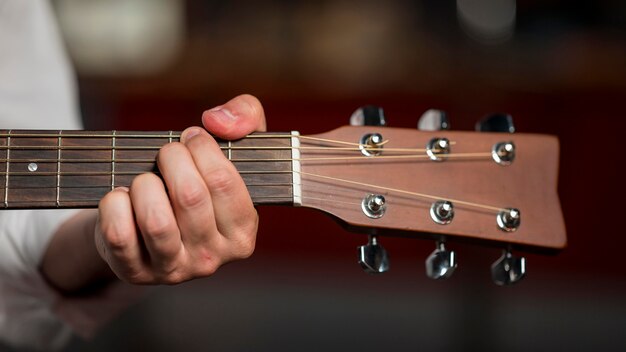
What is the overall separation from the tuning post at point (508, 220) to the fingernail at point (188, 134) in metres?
0.27

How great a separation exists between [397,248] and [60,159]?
1.49 meters

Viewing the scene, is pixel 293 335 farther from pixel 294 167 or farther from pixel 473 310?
pixel 294 167

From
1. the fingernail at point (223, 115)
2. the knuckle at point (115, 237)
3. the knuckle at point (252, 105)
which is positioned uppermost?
the knuckle at point (252, 105)

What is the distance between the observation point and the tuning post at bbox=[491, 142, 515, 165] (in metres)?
0.69

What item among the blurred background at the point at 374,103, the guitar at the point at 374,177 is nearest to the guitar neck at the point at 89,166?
the guitar at the point at 374,177

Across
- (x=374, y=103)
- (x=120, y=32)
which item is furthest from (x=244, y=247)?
(x=120, y=32)

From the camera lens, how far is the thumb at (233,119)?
62 centimetres

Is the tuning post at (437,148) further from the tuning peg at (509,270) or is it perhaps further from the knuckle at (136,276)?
the knuckle at (136,276)

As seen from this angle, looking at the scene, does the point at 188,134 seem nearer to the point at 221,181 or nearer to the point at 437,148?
the point at 221,181

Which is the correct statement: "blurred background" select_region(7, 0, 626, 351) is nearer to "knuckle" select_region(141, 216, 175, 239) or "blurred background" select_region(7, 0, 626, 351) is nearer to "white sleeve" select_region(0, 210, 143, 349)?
"white sleeve" select_region(0, 210, 143, 349)

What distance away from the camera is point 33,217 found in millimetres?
903

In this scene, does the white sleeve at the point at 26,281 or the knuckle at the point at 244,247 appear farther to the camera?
the white sleeve at the point at 26,281

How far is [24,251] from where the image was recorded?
0.89 metres

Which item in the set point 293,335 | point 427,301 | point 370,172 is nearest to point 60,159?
point 370,172
